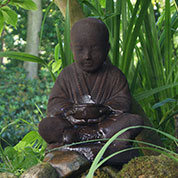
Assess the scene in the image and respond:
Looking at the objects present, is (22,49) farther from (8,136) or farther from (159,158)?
(159,158)

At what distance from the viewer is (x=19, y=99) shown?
17.2 ft

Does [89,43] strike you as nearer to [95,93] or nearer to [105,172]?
[95,93]

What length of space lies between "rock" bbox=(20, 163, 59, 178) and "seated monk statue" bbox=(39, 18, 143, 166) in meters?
0.20

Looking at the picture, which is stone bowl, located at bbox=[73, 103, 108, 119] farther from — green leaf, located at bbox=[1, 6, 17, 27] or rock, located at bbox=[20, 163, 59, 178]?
→ green leaf, located at bbox=[1, 6, 17, 27]

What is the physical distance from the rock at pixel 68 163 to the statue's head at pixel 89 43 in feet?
1.64

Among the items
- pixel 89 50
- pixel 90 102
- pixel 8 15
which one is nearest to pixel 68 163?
pixel 90 102

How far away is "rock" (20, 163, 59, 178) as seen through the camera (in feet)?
4.70

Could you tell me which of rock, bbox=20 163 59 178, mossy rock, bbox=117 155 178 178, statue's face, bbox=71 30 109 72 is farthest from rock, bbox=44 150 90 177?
statue's face, bbox=71 30 109 72

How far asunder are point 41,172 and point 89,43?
0.73m

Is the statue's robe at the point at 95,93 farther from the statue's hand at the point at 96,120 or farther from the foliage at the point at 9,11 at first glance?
the foliage at the point at 9,11

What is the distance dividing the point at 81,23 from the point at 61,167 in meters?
0.77

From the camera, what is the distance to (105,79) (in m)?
1.88

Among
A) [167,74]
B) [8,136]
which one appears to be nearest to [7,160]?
[167,74]

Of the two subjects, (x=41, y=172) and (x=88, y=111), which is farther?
(x=88, y=111)
